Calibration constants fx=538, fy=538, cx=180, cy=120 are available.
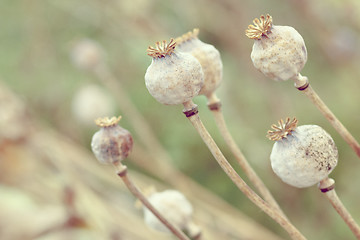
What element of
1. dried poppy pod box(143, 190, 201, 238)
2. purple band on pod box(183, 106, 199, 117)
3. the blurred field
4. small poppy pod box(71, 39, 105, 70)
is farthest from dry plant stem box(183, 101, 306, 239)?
small poppy pod box(71, 39, 105, 70)

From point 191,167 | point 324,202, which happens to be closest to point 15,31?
point 191,167

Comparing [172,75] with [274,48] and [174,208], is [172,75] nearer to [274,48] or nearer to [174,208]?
[274,48]

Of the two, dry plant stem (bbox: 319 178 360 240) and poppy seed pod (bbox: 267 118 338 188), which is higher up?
poppy seed pod (bbox: 267 118 338 188)

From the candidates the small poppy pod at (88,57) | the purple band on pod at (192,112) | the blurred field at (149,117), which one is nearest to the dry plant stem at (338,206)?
the purple band on pod at (192,112)

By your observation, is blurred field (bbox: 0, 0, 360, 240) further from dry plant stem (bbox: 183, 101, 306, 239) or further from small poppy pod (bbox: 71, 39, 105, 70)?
dry plant stem (bbox: 183, 101, 306, 239)

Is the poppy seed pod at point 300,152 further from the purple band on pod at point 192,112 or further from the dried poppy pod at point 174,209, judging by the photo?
the dried poppy pod at point 174,209
